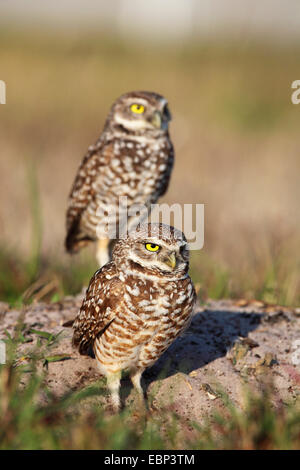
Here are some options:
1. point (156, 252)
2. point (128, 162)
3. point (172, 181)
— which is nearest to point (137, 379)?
point (156, 252)

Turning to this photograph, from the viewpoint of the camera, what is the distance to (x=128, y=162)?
4645 millimetres

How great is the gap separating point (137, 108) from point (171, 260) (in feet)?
7.21

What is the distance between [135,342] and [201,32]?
46.1 feet

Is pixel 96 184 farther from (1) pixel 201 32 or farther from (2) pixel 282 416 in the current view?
(1) pixel 201 32

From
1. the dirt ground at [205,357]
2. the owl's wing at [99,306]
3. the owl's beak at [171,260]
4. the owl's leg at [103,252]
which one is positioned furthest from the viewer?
the owl's leg at [103,252]

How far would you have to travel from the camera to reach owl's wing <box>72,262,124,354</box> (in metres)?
2.93

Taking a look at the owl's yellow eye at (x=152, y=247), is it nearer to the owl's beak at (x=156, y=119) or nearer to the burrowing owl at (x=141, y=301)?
the burrowing owl at (x=141, y=301)

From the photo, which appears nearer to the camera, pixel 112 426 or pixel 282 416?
pixel 112 426

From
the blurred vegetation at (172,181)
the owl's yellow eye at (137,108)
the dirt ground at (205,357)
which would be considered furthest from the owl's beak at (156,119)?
the dirt ground at (205,357)

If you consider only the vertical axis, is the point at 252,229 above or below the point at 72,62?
below

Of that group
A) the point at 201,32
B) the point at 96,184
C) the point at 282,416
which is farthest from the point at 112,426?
the point at 201,32

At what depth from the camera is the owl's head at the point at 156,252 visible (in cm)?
283

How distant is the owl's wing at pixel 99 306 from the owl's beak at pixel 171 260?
0.27m

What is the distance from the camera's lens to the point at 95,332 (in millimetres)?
3021
